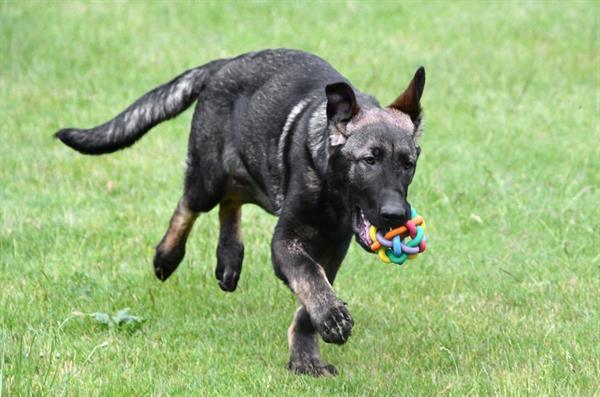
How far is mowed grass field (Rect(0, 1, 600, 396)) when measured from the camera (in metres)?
6.06

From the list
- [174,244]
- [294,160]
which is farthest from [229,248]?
[294,160]

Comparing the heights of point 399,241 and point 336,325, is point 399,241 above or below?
above

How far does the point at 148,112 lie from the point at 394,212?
289cm

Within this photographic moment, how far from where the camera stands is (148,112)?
7762 millimetres

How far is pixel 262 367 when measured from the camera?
6.11m

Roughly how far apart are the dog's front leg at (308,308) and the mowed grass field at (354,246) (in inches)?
7.3

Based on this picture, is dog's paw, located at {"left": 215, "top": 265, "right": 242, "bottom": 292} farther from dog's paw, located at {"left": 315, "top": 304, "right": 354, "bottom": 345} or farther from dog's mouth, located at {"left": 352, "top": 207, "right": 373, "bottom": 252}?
dog's paw, located at {"left": 315, "top": 304, "right": 354, "bottom": 345}

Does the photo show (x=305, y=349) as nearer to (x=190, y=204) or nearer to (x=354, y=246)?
(x=190, y=204)

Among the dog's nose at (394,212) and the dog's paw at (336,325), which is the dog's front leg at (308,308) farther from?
the dog's nose at (394,212)

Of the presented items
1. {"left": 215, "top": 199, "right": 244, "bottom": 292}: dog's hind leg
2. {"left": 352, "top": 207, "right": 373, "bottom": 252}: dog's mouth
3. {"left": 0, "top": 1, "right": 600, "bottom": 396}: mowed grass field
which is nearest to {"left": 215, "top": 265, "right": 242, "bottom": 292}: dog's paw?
{"left": 215, "top": 199, "right": 244, "bottom": 292}: dog's hind leg

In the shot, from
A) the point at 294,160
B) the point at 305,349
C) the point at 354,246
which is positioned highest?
the point at 294,160

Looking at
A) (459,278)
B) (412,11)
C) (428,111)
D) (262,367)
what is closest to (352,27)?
(412,11)

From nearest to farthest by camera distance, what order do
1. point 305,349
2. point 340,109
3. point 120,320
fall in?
1. point 340,109
2. point 305,349
3. point 120,320

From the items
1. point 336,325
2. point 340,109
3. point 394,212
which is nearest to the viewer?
point 394,212
